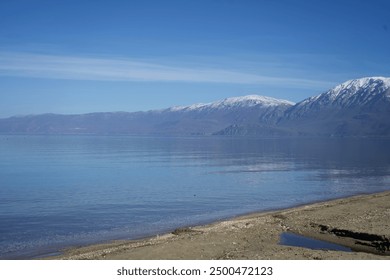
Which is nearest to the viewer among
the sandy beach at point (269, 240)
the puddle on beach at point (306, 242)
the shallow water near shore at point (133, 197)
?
the sandy beach at point (269, 240)

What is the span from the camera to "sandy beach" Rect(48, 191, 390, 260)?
A: 17.3m

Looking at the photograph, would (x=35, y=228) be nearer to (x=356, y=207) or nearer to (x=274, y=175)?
(x=356, y=207)

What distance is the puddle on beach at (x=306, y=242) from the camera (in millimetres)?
19888

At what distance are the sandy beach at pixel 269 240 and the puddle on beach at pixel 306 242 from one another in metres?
0.33

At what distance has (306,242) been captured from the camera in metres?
21.0

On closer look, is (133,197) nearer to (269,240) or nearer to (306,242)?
(269,240)

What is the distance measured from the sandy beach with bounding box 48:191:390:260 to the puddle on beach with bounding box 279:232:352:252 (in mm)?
335

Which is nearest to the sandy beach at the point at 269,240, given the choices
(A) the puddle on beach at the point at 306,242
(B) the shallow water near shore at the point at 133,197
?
(A) the puddle on beach at the point at 306,242

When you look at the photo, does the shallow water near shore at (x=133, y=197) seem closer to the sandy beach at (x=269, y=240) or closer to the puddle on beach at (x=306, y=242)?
the sandy beach at (x=269, y=240)

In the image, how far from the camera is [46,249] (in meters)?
22.4

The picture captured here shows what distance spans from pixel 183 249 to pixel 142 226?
31.9ft

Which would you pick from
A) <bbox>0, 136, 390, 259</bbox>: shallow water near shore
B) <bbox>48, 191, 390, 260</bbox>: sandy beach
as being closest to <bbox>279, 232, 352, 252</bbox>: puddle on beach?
<bbox>48, 191, 390, 260</bbox>: sandy beach

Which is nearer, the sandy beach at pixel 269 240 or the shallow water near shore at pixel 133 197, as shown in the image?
the sandy beach at pixel 269 240

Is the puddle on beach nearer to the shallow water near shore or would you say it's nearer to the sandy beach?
the sandy beach
